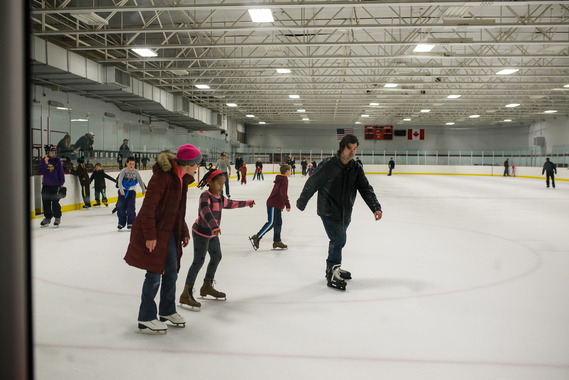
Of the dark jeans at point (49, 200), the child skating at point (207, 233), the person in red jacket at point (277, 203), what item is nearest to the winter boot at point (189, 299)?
the child skating at point (207, 233)

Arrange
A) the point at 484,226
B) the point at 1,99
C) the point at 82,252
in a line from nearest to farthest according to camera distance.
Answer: the point at 1,99 → the point at 82,252 → the point at 484,226

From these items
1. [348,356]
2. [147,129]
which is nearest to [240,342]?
[348,356]

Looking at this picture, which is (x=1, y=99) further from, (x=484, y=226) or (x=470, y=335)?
(x=484, y=226)

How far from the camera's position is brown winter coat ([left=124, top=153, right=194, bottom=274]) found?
126 inches

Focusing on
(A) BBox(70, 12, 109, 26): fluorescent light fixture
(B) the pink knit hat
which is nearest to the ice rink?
(B) the pink knit hat

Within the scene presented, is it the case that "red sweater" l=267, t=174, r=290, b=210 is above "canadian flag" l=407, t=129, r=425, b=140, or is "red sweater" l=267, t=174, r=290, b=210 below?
below

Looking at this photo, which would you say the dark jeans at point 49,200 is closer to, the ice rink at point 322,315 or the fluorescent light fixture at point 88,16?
the ice rink at point 322,315

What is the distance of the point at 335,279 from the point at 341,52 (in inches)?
702

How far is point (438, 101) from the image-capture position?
31.7 meters

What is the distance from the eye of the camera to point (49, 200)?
29.8 feet

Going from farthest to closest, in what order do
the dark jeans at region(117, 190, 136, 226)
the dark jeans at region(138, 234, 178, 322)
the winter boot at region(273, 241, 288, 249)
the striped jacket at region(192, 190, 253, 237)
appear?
the dark jeans at region(117, 190, 136, 226) → the winter boot at region(273, 241, 288, 249) → the striped jacket at region(192, 190, 253, 237) → the dark jeans at region(138, 234, 178, 322)

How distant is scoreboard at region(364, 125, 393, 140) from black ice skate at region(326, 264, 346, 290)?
4380 centimetres

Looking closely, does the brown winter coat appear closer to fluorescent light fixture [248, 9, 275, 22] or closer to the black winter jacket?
the black winter jacket

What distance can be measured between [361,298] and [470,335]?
3.81 feet
